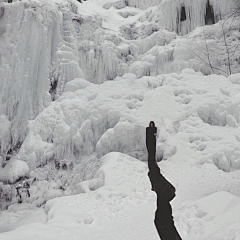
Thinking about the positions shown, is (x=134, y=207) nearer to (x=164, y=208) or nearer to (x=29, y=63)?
(x=164, y=208)

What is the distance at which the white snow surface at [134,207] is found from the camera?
14.3 ft

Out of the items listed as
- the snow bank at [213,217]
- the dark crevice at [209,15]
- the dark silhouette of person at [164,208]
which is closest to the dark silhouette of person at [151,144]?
the dark silhouette of person at [164,208]

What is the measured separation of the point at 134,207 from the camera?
626 centimetres

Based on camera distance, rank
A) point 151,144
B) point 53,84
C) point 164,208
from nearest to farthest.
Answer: point 164,208
point 151,144
point 53,84

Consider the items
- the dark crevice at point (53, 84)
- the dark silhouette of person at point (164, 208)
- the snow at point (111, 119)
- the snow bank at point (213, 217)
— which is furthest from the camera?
the dark crevice at point (53, 84)

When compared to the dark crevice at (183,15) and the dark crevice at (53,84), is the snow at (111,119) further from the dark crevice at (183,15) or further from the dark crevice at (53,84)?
the dark crevice at (183,15)

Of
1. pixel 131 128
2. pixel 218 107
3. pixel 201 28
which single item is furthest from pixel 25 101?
pixel 201 28

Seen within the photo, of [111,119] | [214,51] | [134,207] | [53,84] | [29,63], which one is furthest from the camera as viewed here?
[214,51]

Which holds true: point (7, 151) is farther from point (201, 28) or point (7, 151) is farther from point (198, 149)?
point (201, 28)

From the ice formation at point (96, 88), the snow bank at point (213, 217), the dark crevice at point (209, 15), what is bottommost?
the snow bank at point (213, 217)

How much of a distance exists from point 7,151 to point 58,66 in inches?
161

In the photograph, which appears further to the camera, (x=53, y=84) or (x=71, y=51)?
(x=71, y=51)

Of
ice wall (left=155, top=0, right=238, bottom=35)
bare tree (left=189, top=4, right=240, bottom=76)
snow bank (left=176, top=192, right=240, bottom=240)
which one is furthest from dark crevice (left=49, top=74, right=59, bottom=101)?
snow bank (left=176, top=192, right=240, bottom=240)

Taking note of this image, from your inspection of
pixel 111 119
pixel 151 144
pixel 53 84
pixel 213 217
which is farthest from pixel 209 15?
pixel 151 144
